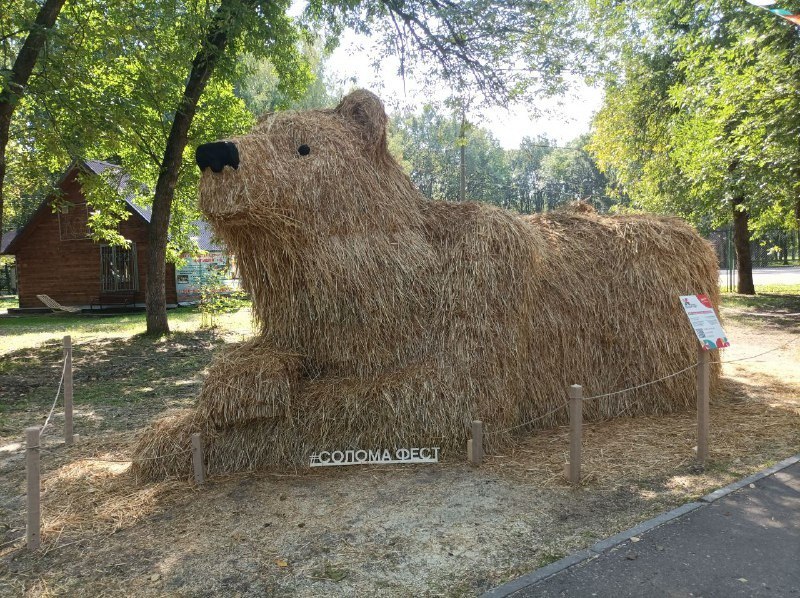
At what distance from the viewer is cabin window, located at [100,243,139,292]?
67.6 feet

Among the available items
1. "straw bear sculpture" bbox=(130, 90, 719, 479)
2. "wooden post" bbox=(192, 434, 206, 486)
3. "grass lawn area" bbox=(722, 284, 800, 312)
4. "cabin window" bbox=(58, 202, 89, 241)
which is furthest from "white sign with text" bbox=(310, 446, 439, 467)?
"cabin window" bbox=(58, 202, 89, 241)

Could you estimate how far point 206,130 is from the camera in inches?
491

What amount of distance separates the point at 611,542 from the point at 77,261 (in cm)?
2248

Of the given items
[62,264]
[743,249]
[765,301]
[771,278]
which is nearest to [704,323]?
[765,301]

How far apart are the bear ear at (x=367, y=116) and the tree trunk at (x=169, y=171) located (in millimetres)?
7188

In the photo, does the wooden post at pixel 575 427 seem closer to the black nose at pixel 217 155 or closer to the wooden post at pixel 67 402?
the black nose at pixel 217 155

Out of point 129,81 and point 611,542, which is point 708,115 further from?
point 129,81

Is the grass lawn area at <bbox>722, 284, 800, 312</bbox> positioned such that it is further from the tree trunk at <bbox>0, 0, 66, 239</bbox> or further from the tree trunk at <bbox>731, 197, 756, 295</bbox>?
the tree trunk at <bbox>0, 0, 66, 239</bbox>

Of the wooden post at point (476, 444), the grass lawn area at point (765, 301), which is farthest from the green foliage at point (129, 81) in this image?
the grass lawn area at point (765, 301)

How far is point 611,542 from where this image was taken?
125 inches

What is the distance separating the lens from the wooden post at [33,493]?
3297 mm

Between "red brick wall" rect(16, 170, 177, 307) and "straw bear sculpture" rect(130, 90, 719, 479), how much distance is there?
1778 cm

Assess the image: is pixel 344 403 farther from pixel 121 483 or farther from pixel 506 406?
pixel 121 483

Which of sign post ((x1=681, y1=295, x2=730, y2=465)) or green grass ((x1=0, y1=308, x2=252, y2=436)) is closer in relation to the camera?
sign post ((x1=681, y1=295, x2=730, y2=465))
